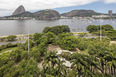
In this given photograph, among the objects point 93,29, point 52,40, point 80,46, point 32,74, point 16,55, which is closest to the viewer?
point 32,74

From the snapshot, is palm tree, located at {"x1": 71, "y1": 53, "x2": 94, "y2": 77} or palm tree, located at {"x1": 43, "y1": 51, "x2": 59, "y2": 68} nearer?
palm tree, located at {"x1": 71, "y1": 53, "x2": 94, "y2": 77}

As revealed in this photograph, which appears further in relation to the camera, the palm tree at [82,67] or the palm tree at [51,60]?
the palm tree at [51,60]

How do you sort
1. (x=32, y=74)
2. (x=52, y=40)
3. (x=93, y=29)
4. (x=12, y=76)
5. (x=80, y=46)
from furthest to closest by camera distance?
1. (x=93, y=29)
2. (x=52, y=40)
3. (x=80, y=46)
4. (x=32, y=74)
5. (x=12, y=76)

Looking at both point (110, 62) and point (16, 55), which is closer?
point (110, 62)

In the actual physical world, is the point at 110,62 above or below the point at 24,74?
above

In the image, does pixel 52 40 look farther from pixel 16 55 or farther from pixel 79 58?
pixel 79 58

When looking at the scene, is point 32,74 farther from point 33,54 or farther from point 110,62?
point 110,62

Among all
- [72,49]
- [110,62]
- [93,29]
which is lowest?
[72,49]

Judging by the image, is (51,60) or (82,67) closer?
(82,67)

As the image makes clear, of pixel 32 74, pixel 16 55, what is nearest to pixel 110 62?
pixel 32 74

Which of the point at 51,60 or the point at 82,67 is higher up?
the point at 51,60
